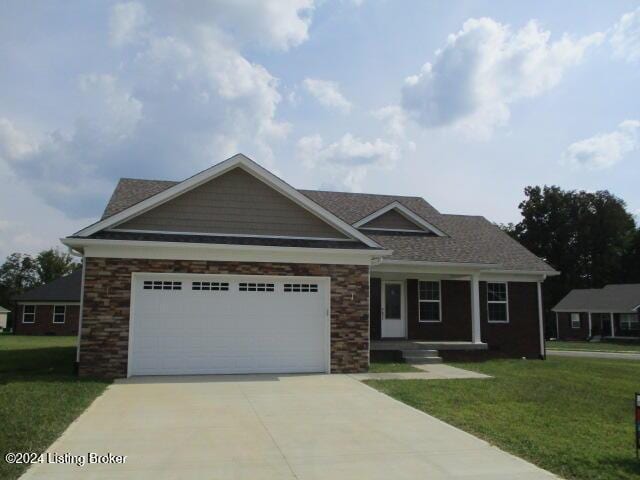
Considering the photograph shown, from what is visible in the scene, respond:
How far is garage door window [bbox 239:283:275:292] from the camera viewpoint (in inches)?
534

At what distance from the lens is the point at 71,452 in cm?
655

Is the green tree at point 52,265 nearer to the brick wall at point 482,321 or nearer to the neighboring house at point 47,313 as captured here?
the neighboring house at point 47,313

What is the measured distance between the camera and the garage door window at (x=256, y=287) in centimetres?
1357

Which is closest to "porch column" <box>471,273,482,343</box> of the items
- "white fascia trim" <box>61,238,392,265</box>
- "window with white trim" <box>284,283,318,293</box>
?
"white fascia trim" <box>61,238,392,265</box>

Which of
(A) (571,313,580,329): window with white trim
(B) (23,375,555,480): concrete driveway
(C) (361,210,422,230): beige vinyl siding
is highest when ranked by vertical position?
(C) (361,210,422,230): beige vinyl siding

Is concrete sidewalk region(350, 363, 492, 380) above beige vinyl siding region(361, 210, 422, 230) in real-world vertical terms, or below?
below

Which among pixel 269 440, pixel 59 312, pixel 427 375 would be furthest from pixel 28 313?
pixel 269 440

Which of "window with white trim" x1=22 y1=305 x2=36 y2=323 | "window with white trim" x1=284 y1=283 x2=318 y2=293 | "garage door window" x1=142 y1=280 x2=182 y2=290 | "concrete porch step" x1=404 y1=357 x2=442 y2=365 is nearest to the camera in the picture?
"garage door window" x1=142 y1=280 x2=182 y2=290

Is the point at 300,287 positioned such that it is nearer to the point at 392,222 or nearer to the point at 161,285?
the point at 161,285

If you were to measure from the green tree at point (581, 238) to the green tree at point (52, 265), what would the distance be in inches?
2259

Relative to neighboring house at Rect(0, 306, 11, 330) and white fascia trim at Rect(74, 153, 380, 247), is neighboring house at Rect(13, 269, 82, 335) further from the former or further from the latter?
white fascia trim at Rect(74, 153, 380, 247)

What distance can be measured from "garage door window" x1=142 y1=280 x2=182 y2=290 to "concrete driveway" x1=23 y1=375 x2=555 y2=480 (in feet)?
9.46

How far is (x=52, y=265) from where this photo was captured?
71312mm

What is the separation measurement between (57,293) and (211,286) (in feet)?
104
